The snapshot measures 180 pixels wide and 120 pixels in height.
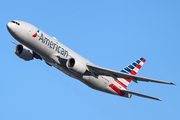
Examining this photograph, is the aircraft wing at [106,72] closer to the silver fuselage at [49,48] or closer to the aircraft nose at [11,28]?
the silver fuselage at [49,48]

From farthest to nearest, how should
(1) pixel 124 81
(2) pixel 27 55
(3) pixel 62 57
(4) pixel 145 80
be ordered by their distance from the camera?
1. (1) pixel 124 81
2. (2) pixel 27 55
3. (3) pixel 62 57
4. (4) pixel 145 80

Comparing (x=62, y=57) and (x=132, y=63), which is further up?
(x=132, y=63)

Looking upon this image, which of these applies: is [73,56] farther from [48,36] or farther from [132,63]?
[132,63]

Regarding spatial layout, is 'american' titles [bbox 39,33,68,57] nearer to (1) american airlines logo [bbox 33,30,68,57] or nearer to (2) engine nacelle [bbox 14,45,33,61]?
(1) american airlines logo [bbox 33,30,68,57]

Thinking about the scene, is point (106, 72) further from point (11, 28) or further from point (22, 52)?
point (11, 28)

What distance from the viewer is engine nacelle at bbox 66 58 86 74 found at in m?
37.8

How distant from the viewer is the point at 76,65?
124ft

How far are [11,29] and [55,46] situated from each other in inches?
237

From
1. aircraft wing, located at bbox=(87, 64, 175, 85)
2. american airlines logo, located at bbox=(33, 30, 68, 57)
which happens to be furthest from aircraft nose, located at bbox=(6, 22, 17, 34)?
aircraft wing, located at bbox=(87, 64, 175, 85)

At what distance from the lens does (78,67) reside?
3794cm

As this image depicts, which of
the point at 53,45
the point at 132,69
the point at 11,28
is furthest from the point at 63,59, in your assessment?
the point at 132,69

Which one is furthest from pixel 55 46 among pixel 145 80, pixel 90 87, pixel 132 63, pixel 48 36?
pixel 132 63

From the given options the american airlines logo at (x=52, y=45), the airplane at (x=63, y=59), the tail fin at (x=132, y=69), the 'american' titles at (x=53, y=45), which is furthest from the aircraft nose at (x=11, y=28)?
the tail fin at (x=132, y=69)

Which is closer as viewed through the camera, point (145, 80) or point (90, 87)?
point (145, 80)
